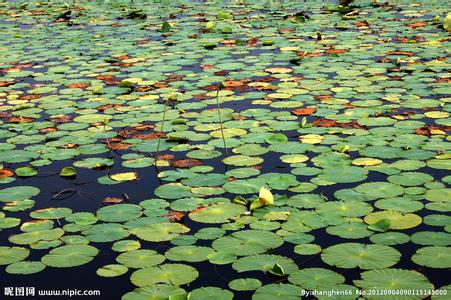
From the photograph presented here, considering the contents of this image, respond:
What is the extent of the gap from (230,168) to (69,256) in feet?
4.20

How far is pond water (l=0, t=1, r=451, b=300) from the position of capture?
2.86m

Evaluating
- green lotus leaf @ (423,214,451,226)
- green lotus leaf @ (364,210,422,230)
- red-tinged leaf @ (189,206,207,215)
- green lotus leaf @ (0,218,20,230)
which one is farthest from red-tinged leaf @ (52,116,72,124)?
green lotus leaf @ (423,214,451,226)

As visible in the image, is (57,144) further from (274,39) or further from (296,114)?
(274,39)

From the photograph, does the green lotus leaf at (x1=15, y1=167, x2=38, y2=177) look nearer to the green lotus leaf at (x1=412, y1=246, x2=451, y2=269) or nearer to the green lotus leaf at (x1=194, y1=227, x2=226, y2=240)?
the green lotus leaf at (x1=194, y1=227, x2=226, y2=240)

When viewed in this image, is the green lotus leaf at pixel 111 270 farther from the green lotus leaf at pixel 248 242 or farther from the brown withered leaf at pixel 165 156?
the brown withered leaf at pixel 165 156

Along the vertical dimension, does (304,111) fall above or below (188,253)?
above

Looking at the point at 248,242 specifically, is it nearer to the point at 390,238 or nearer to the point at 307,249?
the point at 307,249

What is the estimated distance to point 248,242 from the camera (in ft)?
10.0

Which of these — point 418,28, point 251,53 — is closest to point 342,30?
point 418,28

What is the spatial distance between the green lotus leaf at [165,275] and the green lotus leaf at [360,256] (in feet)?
2.01

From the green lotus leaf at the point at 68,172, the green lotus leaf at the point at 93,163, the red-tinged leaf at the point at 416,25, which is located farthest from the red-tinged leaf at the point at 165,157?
the red-tinged leaf at the point at 416,25

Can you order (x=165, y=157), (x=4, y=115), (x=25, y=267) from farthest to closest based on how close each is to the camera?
(x=4, y=115), (x=165, y=157), (x=25, y=267)

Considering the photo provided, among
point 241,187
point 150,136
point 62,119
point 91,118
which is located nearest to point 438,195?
point 241,187

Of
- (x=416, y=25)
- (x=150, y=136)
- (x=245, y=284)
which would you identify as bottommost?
(x=245, y=284)
